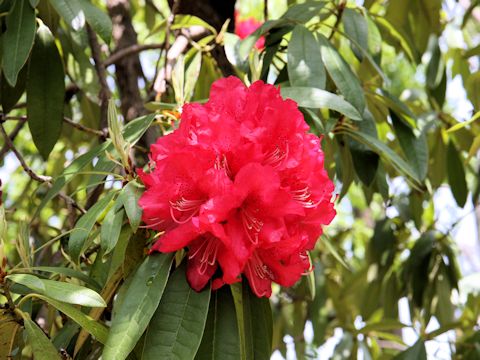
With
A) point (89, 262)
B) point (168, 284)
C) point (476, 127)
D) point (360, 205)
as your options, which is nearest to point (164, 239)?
point (168, 284)

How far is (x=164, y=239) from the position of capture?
1.00 meters

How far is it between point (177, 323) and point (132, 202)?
0.17 m

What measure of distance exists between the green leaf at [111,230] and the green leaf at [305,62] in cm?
42

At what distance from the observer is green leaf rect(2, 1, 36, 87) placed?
1.26m

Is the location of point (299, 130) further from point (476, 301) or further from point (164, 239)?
point (476, 301)

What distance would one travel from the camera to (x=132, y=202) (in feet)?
3.38

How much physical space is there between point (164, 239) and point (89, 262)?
1.38ft

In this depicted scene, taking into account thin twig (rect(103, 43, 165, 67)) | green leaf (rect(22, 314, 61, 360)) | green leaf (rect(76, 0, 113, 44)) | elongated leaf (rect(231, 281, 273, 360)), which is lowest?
elongated leaf (rect(231, 281, 273, 360))

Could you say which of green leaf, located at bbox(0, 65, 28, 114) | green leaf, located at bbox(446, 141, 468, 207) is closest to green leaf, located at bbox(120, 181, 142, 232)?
green leaf, located at bbox(0, 65, 28, 114)

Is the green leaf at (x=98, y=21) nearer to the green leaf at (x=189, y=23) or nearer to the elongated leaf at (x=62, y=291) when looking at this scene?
the green leaf at (x=189, y=23)

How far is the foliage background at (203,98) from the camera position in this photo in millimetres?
1083

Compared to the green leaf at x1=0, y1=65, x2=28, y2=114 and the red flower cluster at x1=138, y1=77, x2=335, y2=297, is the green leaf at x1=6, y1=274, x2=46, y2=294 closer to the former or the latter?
the red flower cluster at x1=138, y1=77, x2=335, y2=297

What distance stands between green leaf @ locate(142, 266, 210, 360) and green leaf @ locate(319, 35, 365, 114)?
49cm

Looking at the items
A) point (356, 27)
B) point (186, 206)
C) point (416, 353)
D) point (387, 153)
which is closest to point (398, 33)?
point (356, 27)
